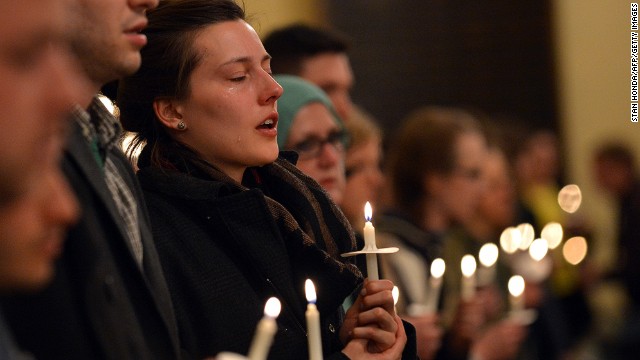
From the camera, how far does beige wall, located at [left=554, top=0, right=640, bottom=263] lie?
9.94m

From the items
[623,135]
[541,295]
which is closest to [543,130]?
[623,135]

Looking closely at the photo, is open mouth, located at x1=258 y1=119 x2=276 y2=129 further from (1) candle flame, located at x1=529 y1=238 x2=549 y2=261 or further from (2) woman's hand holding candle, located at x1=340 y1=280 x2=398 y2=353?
(1) candle flame, located at x1=529 y1=238 x2=549 y2=261

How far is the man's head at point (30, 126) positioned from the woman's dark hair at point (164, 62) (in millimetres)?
1441

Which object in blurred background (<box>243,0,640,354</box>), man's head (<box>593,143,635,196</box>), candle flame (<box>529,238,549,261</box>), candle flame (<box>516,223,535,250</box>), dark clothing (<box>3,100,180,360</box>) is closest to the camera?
dark clothing (<box>3,100,180,360</box>)

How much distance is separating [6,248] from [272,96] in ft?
4.89

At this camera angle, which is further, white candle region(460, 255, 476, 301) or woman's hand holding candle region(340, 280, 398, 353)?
white candle region(460, 255, 476, 301)

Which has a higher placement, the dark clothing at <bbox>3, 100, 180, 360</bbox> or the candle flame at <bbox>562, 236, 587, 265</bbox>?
the dark clothing at <bbox>3, 100, 180, 360</bbox>

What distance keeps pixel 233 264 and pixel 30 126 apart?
4.40 feet

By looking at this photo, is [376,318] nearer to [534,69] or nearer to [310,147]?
[310,147]

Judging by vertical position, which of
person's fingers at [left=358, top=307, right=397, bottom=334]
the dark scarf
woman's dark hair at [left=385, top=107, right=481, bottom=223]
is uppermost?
the dark scarf

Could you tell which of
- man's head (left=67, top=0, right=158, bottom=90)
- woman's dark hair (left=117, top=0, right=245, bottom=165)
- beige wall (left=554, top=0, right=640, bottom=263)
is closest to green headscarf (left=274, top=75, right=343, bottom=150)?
woman's dark hair (left=117, top=0, right=245, bottom=165)

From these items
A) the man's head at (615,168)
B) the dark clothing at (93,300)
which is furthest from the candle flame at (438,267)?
the man's head at (615,168)

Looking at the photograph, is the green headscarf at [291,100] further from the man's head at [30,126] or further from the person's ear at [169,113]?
the man's head at [30,126]

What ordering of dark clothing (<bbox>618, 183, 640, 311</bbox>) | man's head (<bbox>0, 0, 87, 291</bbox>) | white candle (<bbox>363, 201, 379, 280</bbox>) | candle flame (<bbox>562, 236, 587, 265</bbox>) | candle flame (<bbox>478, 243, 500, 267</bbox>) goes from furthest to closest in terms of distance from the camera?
1. dark clothing (<bbox>618, 183, 640, 311</bbox>)
2. candle flame (<bbox>562, 236, 587, 265</bbox>)
3. candle flame (<bbox>478, 243, 500, 267</bbox>)
4. white candle (<bbox>363, 201, 379, 280</bbox>)
5. man's head (<bbox>0, 0, 87, 291</bbox>)
